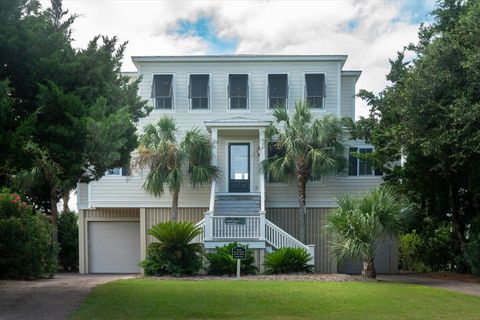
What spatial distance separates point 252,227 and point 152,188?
4.41m

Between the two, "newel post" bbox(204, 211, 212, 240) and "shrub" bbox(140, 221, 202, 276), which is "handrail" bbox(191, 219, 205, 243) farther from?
"shrub" bbox(140, 221, 202, 276)

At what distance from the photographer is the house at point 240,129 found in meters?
26.3

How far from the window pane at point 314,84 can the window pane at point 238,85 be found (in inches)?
100

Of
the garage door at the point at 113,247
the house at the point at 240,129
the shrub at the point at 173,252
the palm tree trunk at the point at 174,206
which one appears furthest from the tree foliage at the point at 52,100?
the garage door at the point at 113,247

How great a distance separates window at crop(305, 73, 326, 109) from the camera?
88.5 ft

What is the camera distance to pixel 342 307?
12.7 meters

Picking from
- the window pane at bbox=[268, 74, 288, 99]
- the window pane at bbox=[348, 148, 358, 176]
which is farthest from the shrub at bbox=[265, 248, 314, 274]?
the window pane at bbox=[268, 74, 288, 99]

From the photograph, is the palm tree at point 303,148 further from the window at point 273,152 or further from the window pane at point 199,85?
the window pane at point 199,85

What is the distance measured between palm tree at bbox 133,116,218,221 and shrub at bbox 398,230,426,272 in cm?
946

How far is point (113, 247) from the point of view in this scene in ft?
93.6

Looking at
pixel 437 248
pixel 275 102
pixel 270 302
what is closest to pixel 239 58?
pixel 275 102

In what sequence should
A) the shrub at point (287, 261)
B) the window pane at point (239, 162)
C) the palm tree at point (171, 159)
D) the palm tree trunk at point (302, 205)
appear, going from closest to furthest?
the shrub at point (287, 261) → the palm tree at point (171, 159) → the palm tree trunk at point (302, 205) → the window pane at point (239, 162)

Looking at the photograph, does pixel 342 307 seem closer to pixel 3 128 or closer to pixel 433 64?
pixel 3 128

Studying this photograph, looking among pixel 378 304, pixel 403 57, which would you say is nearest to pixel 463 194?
pixel 403 57
